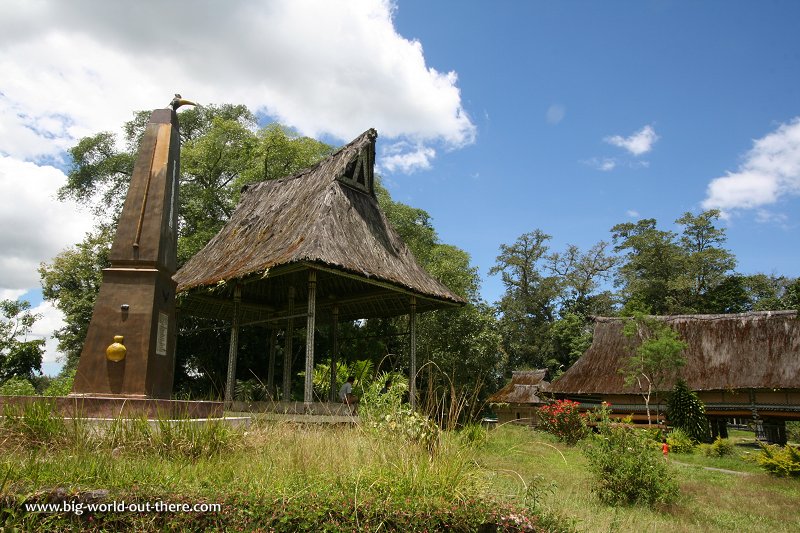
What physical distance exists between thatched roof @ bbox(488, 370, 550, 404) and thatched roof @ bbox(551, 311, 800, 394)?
616 cm

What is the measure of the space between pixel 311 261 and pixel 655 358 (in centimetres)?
1359

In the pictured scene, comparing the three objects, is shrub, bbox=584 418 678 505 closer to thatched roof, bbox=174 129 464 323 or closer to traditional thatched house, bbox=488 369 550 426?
thatched roof, bbox=174 129 464 323

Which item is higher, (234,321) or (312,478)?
(234,321)

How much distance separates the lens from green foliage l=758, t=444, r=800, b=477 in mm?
11672

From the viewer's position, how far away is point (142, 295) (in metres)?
7.18

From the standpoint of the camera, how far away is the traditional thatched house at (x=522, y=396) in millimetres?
30406

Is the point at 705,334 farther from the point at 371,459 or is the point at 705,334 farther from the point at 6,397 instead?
the point at 6,397

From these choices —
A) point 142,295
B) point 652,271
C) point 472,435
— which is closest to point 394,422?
point 472,435

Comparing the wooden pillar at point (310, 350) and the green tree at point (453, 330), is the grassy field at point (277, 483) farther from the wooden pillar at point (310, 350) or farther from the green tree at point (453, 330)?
the green tree at point (453, 330)

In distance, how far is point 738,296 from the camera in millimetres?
38906

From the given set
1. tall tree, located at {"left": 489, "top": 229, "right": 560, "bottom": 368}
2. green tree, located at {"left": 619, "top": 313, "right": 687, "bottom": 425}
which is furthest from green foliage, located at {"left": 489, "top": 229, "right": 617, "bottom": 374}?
green tree, located at {"left": 619, "top": 313, "right": 687, "bottom": 425}

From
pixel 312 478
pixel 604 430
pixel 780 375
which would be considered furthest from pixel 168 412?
pixel 780 375

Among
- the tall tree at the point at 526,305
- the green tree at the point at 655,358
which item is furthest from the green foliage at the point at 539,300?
the green tree at the point at 655,358

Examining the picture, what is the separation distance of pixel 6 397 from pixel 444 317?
66.6ft
